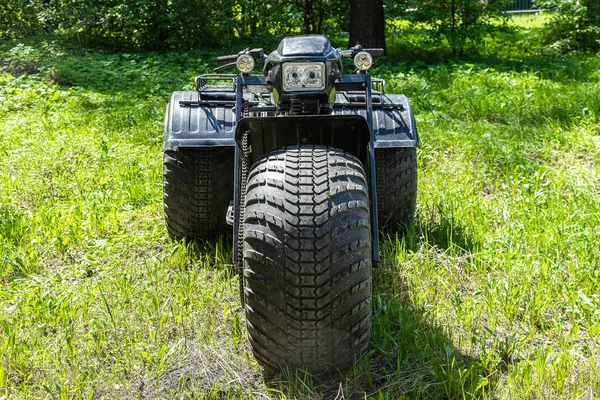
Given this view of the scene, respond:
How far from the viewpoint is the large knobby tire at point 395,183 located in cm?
420

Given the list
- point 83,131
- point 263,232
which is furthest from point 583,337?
point 83,131

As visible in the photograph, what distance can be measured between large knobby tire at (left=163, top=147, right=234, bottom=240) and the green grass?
21 centimetres

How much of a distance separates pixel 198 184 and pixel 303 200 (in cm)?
159

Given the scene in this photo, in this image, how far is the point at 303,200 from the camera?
2656 mm

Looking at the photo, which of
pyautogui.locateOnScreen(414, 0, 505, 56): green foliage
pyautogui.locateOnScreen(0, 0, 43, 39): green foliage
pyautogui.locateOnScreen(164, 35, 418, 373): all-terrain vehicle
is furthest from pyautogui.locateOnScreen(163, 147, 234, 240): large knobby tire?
pyautogui.locateOnScreen(0, 0, 43, 39): green foliage

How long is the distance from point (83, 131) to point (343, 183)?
5026 millimetres

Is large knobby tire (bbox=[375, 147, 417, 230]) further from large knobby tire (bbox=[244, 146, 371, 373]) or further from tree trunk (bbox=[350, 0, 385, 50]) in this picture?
tree trunk (bbox=[350, 0, 385, 50])

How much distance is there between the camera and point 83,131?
23.3 ft

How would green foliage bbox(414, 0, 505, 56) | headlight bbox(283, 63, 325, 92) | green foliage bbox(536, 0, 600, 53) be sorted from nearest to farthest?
headlight bbox(283, 63, 325, 92)
green foliage bbox(414, 0, 505, 56)
green foliage bbox(536, 0, 600, 53)

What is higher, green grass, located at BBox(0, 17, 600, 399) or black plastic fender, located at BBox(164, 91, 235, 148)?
black plastic fender, located at BBox(164, 91, 235, 148)

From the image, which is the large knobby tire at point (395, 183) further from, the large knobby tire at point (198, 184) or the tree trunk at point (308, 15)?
the tree trunk at point (308, 15)

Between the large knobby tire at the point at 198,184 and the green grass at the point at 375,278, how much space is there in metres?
0.21

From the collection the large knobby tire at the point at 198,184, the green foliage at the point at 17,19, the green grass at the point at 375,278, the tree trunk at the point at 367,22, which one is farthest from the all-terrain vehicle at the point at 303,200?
the green foliage at the point at 17,19

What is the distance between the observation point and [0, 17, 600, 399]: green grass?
9.62ft
